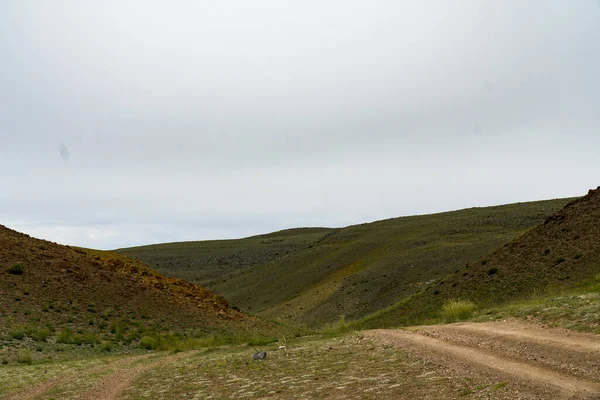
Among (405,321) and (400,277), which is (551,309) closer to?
(405,321)

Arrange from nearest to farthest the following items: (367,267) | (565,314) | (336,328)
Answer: (565,314) → (336,328) → (367,267)

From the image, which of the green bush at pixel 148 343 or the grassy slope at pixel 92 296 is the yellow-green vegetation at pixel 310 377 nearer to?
the green bush at pixel 148 343

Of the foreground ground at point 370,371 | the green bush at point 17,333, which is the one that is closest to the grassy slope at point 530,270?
the foreground ground at point 370,371

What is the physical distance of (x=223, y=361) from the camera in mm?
20203

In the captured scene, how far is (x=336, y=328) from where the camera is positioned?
30859mm

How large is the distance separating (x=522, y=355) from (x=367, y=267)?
61.4 m

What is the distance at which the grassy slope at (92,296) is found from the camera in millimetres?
33156

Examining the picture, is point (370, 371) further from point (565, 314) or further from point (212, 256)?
point (212, 256)

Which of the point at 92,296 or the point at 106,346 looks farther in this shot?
the point at 92,296

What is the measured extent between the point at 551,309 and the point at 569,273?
12.3 meters

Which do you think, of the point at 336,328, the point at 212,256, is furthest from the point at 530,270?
the point at 212,256

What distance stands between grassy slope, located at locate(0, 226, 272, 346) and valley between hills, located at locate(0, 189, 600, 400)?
0.51 feet

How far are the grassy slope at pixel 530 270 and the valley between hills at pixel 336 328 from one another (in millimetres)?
130

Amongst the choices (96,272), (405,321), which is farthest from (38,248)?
(405,321)
